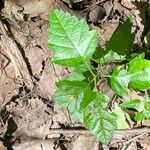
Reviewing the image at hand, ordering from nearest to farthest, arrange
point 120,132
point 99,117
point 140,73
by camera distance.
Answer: point 140,73 < point 99,117 < point 120,132

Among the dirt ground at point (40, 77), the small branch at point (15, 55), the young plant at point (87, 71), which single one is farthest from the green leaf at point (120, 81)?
the small branch at point (15, 55)

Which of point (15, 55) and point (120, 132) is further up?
point (15, 55)

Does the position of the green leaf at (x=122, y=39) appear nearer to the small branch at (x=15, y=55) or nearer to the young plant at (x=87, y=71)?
the young plant at (x=87, y=71)

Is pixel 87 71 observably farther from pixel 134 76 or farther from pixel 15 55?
pixel 15 55

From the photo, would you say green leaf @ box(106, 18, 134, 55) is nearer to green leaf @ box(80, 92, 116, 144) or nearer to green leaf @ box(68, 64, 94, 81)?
green leaf @ box(68, 64, 94, 81)

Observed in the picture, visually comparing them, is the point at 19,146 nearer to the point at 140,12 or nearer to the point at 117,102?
the point at 117,102

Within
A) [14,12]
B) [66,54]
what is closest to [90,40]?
[66,54]

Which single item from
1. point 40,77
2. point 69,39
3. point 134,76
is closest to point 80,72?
point 69,39

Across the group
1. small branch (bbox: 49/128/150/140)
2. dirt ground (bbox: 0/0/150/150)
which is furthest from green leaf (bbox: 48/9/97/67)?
small branch (bbox: 49/128/150/140)
